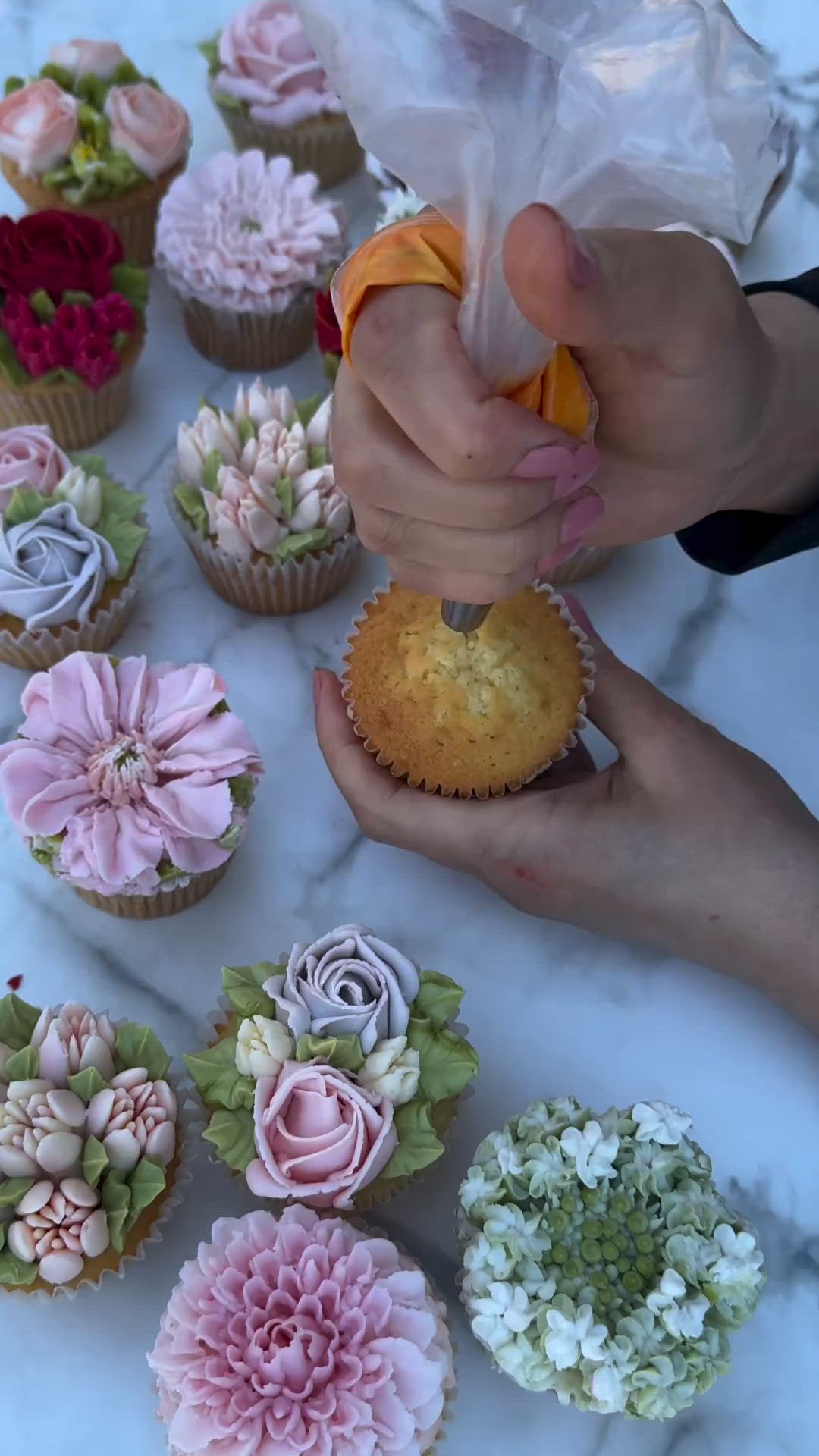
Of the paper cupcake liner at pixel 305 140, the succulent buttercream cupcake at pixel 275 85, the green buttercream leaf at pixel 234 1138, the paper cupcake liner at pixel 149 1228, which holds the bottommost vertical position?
the paper cupcake liner at pixel 149 1228

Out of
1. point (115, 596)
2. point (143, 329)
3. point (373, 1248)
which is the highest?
point (143, 329)

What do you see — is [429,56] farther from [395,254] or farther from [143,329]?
[143,329]

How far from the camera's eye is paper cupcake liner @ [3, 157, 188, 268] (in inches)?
50.6

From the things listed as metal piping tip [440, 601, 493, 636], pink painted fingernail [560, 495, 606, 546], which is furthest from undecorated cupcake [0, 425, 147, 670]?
pink painted fingernail [560, 495, 606, 546]

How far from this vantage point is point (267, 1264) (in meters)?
0.72

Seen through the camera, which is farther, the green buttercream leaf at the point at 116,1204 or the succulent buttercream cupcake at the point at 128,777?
the succulent buttercream cupcake at the point at 128,777

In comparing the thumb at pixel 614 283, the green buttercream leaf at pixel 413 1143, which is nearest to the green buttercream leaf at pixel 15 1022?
the green buttercream leaf at pixel 413 1143

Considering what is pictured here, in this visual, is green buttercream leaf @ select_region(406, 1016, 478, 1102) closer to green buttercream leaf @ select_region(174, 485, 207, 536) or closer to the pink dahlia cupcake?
green buttercream leaf @ select_region(174, 485, 207, 536)

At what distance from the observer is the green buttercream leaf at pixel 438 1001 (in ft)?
2.67

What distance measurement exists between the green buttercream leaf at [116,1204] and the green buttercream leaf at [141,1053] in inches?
2.8

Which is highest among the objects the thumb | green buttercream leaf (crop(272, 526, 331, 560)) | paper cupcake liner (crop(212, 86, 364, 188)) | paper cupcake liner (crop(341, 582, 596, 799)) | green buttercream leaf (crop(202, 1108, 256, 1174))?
the thumb

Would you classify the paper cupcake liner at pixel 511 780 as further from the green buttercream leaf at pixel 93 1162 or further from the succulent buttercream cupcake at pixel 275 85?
the succulent buttercream cupcake at pixel 275 85

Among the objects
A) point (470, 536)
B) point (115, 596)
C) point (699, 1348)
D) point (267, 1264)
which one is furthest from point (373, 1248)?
point (115, 596)

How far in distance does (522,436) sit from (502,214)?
116 millimetres
